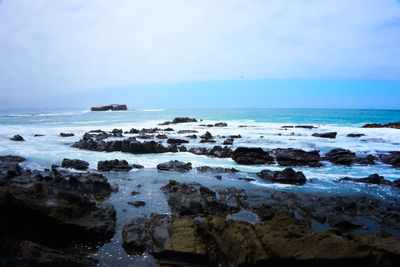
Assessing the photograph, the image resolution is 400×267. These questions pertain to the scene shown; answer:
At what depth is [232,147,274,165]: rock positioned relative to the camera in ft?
51.4

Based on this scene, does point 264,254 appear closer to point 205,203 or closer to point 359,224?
point 205,203

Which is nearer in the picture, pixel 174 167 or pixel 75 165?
pixel 75 165

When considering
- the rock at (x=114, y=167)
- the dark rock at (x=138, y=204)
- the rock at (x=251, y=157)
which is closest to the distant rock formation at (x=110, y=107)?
the rock at (x=114, y=167)

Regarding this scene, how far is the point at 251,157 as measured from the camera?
16000mm

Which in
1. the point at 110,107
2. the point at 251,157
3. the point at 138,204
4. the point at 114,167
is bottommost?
the point at 138,204

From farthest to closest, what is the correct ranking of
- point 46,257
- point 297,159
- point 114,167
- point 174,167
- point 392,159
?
point 392,159 → point 297,159 → point 174,167 → point 114,167 → point 46,257

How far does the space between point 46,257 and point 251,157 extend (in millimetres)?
12968

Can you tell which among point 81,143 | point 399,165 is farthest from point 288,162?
point 81,143

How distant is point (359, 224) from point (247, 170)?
721 cm

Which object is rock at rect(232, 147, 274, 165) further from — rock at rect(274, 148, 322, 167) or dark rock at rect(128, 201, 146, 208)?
dark rock at rect(128, 201, 146, 208)

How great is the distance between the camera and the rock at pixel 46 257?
4.68 meters

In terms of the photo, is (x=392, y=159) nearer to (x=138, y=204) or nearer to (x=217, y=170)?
(x=217, y=170)

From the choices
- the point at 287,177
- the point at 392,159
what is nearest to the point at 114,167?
the point at 287,177

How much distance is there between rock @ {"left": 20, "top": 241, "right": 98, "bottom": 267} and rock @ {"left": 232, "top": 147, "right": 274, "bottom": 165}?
11.8 m
